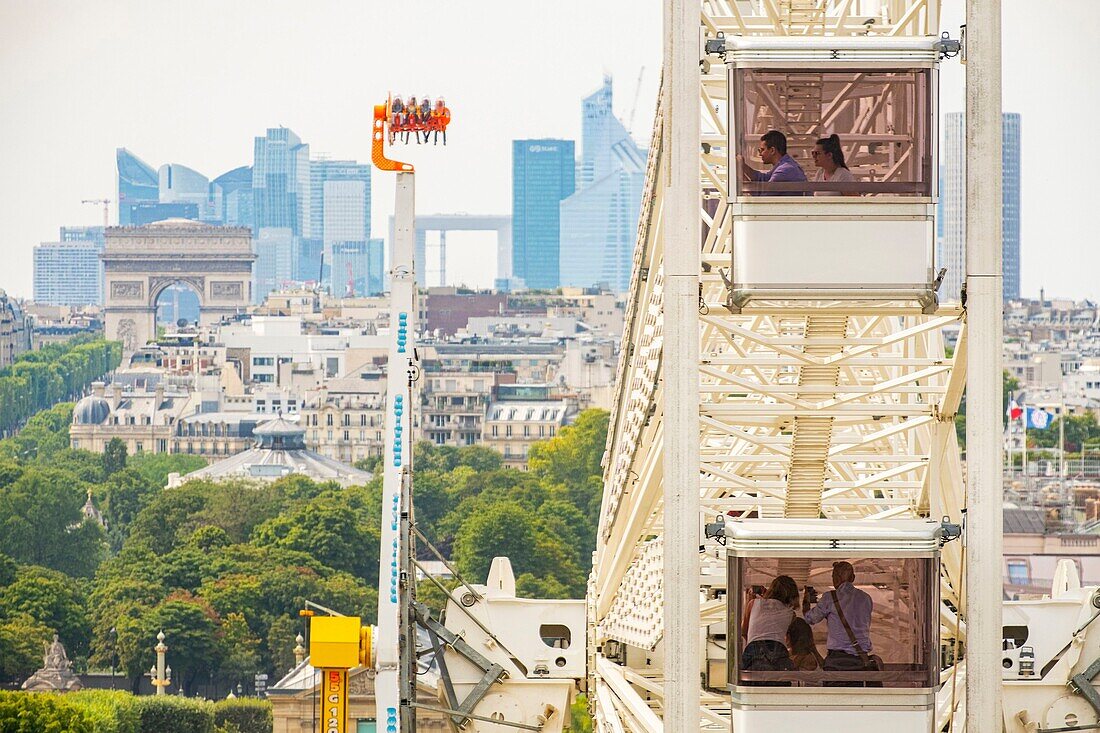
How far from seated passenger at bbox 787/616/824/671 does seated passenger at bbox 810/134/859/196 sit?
274 cm

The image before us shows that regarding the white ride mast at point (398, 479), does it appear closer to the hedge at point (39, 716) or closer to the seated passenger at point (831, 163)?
the seated passenger at point (831, 163)

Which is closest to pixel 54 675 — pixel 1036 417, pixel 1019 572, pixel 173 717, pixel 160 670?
pixel 160 670

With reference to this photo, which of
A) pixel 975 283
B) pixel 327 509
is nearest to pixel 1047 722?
pixel 975 283

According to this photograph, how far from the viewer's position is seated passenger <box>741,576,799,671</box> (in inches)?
701

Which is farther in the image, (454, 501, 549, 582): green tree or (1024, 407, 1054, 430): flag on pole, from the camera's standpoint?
(1024, 407, 1054, 430): flag on pole

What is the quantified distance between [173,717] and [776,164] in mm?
62371

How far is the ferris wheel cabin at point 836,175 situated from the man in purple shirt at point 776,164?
1 cm

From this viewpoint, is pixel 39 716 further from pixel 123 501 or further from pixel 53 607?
pixel 123 501

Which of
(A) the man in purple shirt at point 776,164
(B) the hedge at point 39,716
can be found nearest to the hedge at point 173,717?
(B) the hedge at point 39,716

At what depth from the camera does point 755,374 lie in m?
24.4

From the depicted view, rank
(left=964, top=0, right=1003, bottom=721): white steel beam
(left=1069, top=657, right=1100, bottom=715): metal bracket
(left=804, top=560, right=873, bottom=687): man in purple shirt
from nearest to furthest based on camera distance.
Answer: (left=804, top=560, right=873, bottom=687): man in purple shirt
(left=964, top=0, right=1003, bottom=721): white steel beam
(left=1069, top=657, right=1100, bottom=715): metal bracket

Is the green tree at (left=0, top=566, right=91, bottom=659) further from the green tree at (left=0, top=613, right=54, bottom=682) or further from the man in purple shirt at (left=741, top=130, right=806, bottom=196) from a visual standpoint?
the man in purple shirt at (left=741, top=130, right=806, bottom=196)

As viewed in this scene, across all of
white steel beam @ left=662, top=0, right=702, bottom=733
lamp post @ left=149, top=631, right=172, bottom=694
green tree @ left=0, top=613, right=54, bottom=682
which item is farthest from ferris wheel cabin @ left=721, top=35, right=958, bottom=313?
green tree @ left=0, top=613, right=54, bottom=682

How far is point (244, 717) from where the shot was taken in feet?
256
